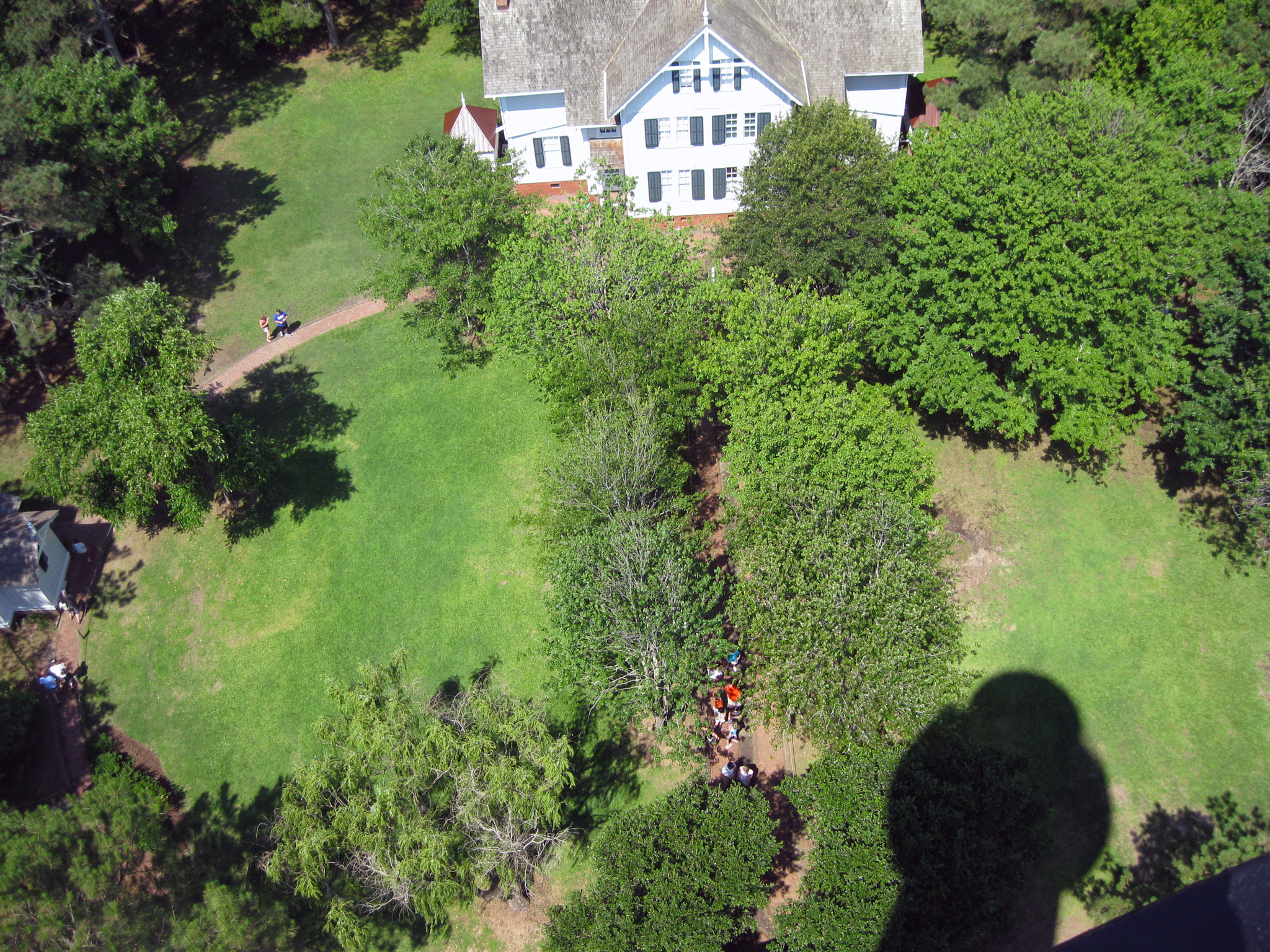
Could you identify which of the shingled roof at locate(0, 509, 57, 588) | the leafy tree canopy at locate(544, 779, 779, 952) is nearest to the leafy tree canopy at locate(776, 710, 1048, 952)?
the leafy tree canopy at locate(544, 779, 779, 952)

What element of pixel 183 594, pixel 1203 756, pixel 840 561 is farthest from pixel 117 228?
pixel 1203 756

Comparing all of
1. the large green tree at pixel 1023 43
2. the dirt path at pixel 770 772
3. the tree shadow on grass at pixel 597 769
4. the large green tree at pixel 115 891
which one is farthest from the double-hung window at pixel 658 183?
the large green tree at pixel 115 891

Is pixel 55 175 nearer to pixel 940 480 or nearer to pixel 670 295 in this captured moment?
pixel 670 295

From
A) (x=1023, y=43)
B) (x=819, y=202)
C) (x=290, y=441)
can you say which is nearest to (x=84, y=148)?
(x=290, y=441)

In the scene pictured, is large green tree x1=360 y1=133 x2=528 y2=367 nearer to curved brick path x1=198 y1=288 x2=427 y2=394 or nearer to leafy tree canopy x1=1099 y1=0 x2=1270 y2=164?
curved brick path x1=198 y1=288 x2=427 y2=394

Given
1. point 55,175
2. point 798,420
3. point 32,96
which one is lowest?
point 798,420
